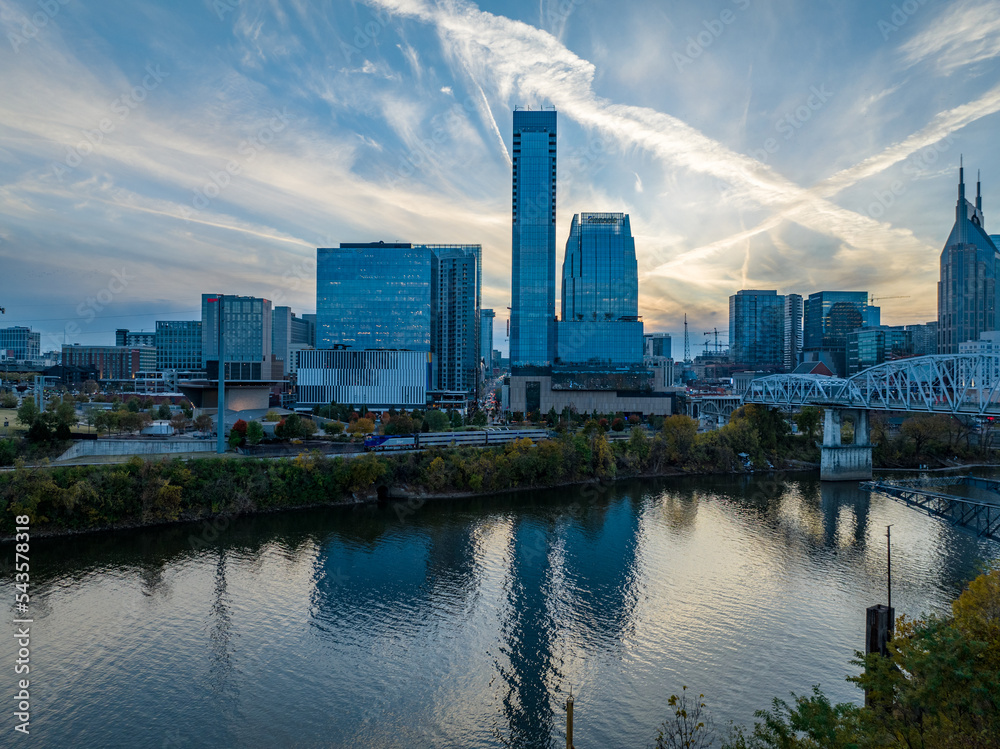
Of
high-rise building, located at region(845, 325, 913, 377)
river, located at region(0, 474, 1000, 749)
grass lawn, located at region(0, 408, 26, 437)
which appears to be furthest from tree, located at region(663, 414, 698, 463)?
high-rise building, located at region(845, 325, 913, 377)

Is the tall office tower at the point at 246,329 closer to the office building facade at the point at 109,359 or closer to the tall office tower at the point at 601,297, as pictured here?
the office building facade at the point at 109,359

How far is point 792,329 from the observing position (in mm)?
135750

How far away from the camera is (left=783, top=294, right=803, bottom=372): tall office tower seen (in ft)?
433

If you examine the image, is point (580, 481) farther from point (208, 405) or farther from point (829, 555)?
point (208, 405)

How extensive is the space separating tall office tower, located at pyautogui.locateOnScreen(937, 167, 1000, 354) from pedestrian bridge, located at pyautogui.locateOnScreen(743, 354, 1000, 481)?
64632 millimetres

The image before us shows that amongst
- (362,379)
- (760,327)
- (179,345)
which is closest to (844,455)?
(362,379)

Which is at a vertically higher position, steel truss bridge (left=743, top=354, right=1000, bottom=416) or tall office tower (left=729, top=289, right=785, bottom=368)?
tall office tower (left=729, top=289, right=785, bottom=368)

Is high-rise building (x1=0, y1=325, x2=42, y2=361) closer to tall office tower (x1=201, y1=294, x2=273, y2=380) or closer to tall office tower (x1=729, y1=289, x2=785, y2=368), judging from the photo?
tall office tower (x1=201, y1=294, x2=273, y2=380)

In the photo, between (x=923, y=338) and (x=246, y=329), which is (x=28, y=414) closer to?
(x=246, y=329)

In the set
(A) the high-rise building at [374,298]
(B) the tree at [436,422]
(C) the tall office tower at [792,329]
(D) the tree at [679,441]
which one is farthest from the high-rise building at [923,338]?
(B) the tree at [436,422]

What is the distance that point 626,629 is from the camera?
15.9 meters

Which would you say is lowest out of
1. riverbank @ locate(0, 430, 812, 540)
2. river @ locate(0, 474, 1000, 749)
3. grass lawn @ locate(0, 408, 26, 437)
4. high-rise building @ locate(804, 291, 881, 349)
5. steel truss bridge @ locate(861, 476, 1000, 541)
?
river @ locate(0, 474, 1000, 749)

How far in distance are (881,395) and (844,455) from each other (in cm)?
511

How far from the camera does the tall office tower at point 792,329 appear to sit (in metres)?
132
